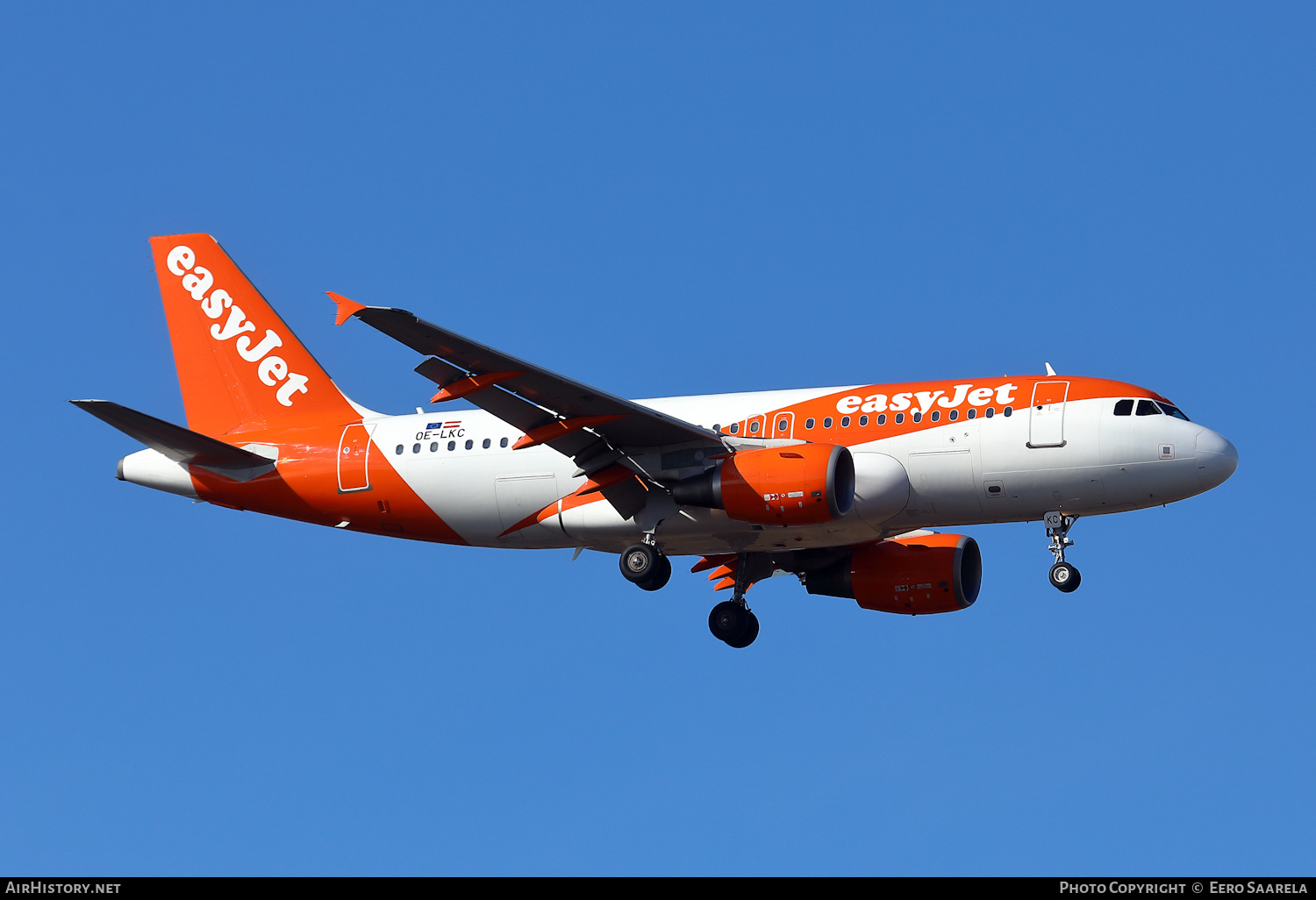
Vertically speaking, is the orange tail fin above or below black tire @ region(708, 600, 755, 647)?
above

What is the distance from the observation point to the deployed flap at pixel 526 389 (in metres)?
30.7

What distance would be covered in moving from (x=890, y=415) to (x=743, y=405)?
3425 millimetres

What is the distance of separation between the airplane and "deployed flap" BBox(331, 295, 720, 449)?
0.16 feet

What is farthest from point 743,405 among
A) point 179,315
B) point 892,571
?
point 179,315

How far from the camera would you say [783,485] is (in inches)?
1334

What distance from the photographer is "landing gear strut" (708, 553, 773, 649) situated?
39531 millimetres

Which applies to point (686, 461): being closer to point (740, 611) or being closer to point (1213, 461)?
point (740, 611)

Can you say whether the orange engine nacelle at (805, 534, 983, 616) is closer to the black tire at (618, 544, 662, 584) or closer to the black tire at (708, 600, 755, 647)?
the black tire at (708, 600, 755, 647)

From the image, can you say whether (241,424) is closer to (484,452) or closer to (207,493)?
(207,493)

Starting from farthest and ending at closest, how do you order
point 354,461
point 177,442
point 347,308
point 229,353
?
point 229,353, point 354,461, point 177,442, point 347,308

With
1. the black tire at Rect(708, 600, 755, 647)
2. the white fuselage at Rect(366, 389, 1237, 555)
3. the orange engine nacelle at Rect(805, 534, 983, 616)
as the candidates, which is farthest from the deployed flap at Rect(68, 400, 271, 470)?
the orange engine nacelle at Rect(805, 534, 983, 616)

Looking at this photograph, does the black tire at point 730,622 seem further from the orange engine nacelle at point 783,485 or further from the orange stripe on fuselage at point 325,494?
the orange stripe on fuselage at point 325,494

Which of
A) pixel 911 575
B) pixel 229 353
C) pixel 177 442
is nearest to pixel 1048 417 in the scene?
pixel 911 575

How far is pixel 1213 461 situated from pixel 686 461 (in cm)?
1078
